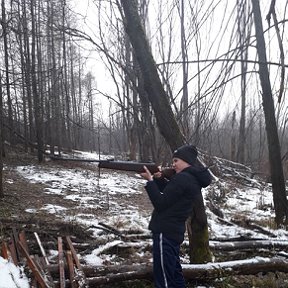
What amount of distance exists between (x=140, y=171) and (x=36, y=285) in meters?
1.63

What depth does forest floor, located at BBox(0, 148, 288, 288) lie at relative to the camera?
4559 mm

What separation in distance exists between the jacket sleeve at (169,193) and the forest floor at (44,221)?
4.52ft

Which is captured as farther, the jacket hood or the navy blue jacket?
the jacket hood

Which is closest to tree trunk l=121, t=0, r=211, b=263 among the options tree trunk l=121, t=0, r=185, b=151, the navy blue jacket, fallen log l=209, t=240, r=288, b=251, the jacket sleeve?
tree trunk l=121, t=0, r=185, b=151

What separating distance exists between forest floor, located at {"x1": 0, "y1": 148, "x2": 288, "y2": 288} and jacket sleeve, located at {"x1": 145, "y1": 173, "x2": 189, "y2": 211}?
4.52ft

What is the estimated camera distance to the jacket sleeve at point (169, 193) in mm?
3562

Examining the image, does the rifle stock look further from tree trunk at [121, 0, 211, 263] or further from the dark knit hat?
tree trunk at [121, 0, 211, 263]

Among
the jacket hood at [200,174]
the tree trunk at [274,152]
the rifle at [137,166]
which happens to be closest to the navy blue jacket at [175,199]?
the jacket hood at [200,174]

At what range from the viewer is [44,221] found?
666cm

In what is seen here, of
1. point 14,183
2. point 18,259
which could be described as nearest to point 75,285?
point 18,259

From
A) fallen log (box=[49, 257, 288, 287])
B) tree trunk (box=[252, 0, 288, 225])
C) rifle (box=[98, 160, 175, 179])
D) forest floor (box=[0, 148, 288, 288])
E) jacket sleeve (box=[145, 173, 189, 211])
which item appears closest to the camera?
jacket sleeve (box=[145, 173, 189, 211])

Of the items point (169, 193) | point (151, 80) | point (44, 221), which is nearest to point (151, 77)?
point (151, 80)

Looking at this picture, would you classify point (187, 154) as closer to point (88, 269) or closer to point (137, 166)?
point (137, 166)

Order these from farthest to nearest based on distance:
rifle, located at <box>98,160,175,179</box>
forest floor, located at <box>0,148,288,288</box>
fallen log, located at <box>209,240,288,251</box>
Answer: fallen log, located at <box>209,240,288,251</box>
forest floor, located at <box>0,148,288,288</box>
rifle, located at <box>98,160,175,179</box>
